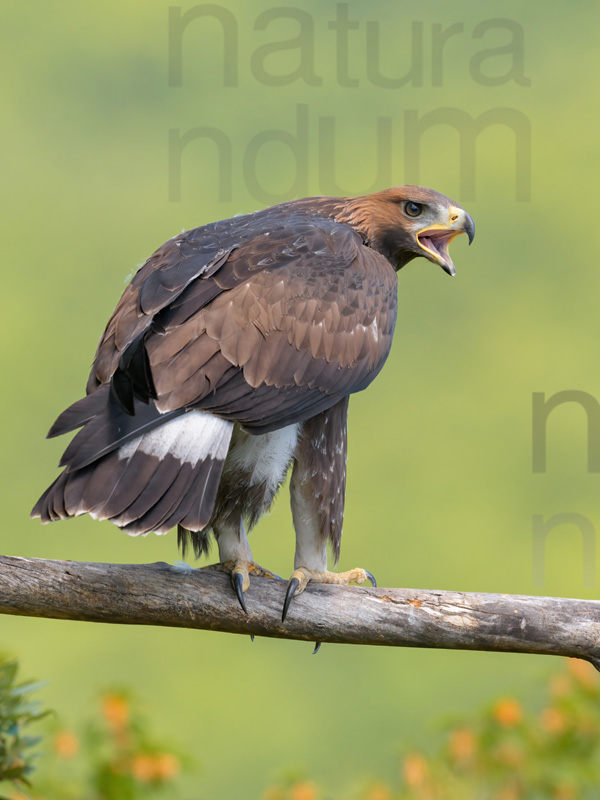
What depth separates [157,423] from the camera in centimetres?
192

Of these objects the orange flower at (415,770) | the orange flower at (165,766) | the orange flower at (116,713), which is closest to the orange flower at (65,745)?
the orange flower at (116,713)

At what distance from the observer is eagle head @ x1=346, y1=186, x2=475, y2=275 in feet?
8.64

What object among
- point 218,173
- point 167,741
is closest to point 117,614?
point 167,741

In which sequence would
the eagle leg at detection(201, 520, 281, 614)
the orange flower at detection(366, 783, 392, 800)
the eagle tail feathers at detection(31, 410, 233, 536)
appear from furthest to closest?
the orange flower at detection(366, 783, 392, 800), the eagle leg at detection(201, 520, 281, 614), the eagle tail feathers at detection(31, 410, 233, 536)

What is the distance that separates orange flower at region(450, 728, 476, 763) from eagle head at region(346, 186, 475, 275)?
1.53m

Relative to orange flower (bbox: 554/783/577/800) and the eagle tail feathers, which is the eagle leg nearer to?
the eagle tail feathers

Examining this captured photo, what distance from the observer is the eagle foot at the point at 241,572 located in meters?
2.22

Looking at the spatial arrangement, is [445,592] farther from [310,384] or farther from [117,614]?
[117,614]

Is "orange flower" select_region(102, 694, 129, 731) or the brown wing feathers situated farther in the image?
"orange flower" select_region(102, 694, 129, 731)

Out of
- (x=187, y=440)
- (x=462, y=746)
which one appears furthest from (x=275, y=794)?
(x=187, y=440)

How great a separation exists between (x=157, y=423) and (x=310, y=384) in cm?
40

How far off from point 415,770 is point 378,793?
29 cm

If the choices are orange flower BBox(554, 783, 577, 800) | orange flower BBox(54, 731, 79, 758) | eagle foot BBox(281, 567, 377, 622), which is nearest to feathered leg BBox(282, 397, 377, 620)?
eagle foot BBox(281, 567, 377, 622)

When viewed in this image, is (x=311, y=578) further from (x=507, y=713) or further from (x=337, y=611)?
(x=507, y=713)
